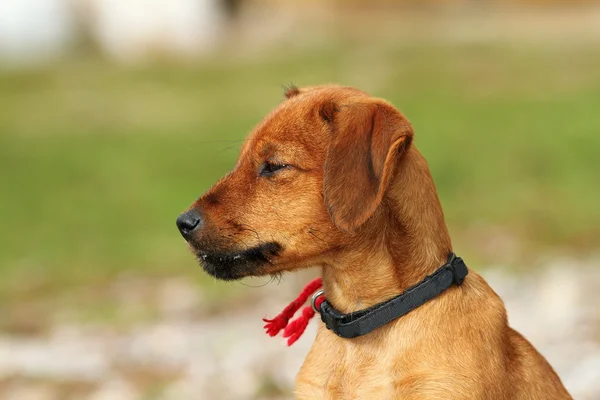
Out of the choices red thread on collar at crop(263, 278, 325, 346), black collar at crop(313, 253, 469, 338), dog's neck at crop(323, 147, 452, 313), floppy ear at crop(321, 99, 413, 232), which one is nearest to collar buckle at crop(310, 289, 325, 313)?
red thread on collar at crop(263, 278, 325, 346)

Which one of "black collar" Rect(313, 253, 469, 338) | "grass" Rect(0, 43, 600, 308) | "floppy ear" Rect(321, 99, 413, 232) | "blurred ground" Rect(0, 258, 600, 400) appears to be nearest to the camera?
"floppy ear" Rect(321, 99, 413, 232)

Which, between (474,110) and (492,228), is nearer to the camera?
(492,228)

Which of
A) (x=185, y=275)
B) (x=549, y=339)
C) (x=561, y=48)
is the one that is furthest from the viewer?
(x=561, y=48)

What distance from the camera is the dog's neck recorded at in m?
5.36

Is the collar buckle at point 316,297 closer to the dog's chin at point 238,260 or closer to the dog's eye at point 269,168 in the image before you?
the dog's chin at point 238,260

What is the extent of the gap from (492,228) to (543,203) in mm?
2025

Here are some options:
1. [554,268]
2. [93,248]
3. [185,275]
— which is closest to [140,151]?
[93,248]

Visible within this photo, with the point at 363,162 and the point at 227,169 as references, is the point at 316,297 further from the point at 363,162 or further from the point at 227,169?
the point at 227,169

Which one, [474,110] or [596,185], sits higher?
[474,110]

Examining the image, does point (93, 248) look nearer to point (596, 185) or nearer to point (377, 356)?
point (596, 185)

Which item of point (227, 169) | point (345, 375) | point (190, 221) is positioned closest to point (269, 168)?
point (190, 221)

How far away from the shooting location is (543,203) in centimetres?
1848

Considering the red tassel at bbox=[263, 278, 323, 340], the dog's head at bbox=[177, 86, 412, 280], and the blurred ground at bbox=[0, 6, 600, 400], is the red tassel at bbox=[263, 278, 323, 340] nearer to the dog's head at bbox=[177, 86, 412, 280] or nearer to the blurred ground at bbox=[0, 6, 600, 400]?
the dog's head at bbox=[177, 86, 412, 280]

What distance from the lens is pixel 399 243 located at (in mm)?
5379
